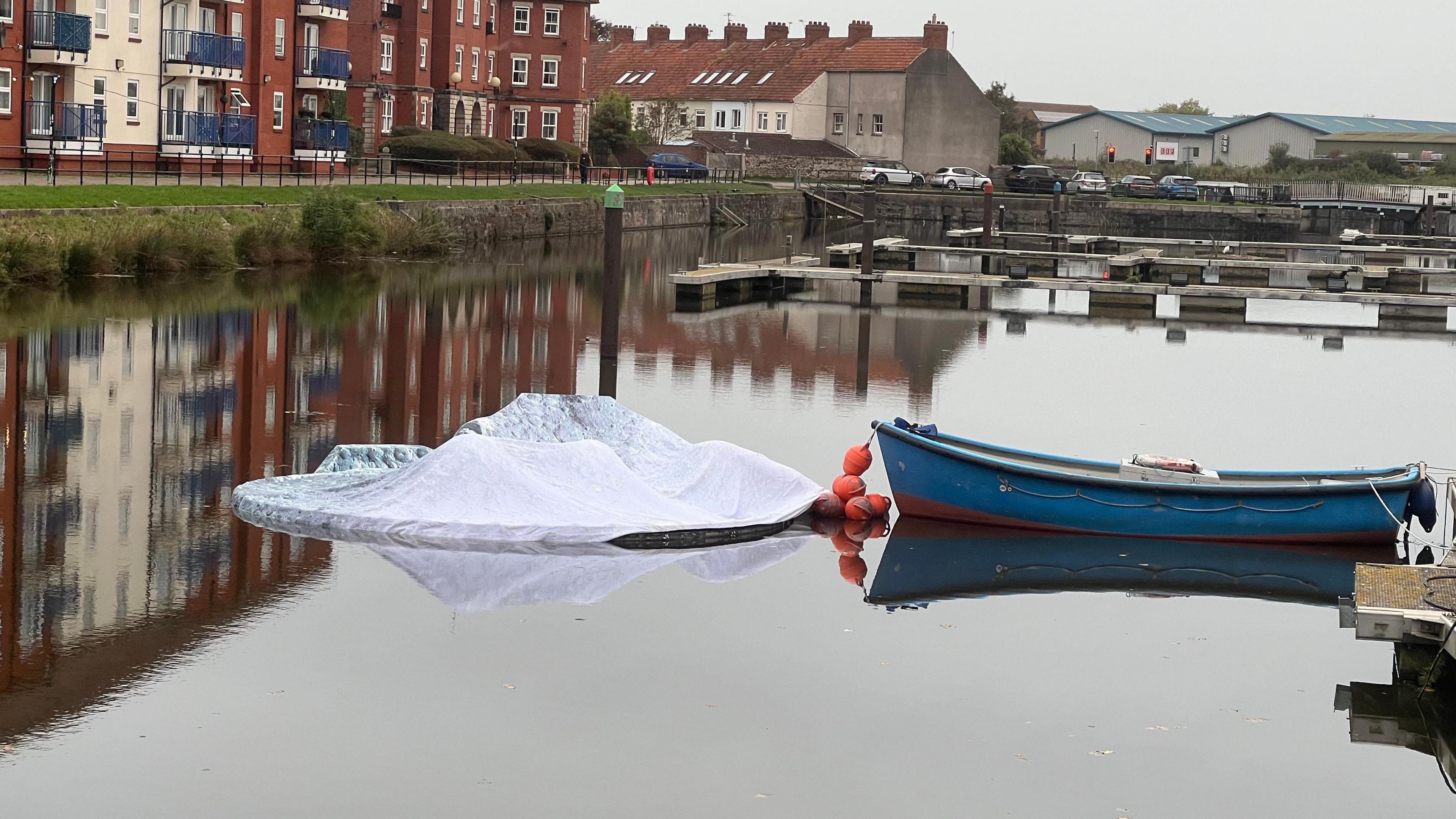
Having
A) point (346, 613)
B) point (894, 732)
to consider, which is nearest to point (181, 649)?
point (346, 613)


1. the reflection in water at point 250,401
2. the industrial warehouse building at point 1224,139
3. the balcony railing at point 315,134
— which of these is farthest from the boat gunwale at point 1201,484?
the industrial warehouse building at point 1224,139

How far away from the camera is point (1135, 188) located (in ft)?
274

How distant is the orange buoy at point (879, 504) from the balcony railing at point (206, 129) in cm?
3577

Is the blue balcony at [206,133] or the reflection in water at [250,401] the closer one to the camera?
the reflection in water at [250,401]

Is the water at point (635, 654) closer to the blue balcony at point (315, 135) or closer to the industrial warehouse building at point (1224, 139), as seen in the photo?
the blue balcony at point (315, 135)

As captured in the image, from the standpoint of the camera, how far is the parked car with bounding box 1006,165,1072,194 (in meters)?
82.9

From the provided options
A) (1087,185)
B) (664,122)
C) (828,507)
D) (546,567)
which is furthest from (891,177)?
(546,567)

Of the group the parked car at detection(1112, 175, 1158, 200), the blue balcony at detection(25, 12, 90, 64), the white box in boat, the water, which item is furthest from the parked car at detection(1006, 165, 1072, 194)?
the white box in boat

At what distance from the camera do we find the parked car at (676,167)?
74.3 metres

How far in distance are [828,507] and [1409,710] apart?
6.29 m

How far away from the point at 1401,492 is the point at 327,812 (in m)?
10.7

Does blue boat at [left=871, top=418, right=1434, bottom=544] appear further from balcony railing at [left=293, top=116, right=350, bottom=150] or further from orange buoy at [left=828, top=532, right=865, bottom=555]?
balcony railing at [left=293, top=116, right=350, bottom=150]

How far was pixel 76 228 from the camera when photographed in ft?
111

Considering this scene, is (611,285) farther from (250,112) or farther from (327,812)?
(250,112)
